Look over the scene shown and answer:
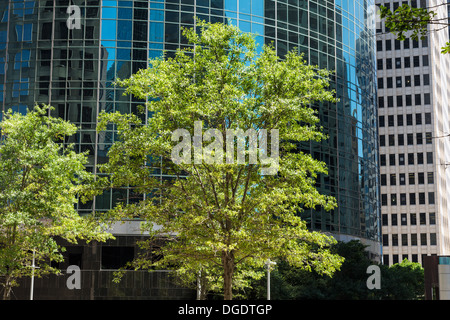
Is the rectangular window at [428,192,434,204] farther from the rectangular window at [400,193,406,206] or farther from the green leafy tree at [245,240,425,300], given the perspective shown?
the green leafy tree at [245,240,425,300]

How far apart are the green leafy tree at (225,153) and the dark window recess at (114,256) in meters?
28.8

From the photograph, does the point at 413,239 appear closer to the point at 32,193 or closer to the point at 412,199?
the point at 412,199

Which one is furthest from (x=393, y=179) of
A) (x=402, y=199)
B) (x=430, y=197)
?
(x=430, y=197)

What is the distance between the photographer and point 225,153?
24.7 m

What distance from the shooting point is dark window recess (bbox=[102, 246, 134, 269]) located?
54.8 meters

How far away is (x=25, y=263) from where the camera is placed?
132ft

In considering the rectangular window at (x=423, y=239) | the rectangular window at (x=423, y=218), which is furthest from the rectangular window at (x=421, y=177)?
the rectangular window at (x=423, y=239)

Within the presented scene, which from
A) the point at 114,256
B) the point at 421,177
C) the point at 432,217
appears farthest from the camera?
the point at 421,177

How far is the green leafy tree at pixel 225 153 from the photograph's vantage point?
985 inches

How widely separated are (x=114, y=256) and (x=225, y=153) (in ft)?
108

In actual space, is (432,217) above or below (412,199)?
below

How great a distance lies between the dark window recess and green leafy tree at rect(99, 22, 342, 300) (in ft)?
94.3

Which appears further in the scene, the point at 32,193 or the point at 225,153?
the point at 32,193

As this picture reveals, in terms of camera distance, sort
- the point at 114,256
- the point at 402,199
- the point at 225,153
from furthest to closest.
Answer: the point at 402,199 < the point at 114,256 < the point at 225,153
